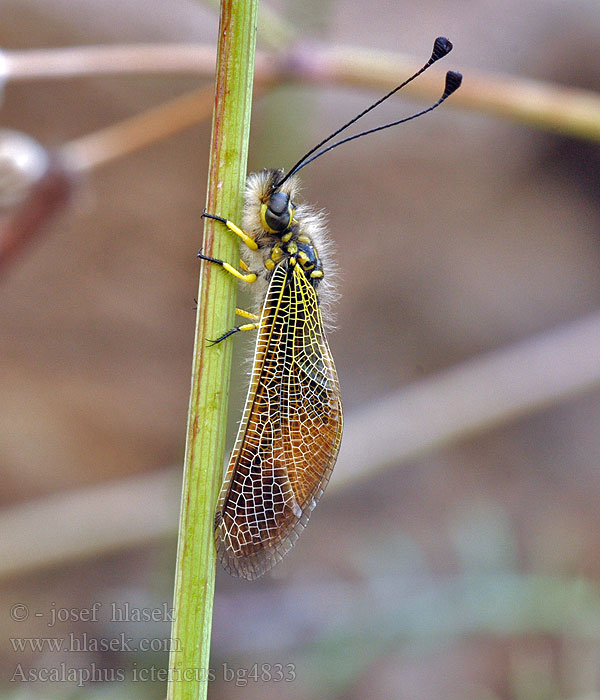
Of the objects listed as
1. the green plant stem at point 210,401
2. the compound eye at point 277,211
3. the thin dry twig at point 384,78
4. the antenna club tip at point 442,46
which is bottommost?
the green plant stem at point 210,401

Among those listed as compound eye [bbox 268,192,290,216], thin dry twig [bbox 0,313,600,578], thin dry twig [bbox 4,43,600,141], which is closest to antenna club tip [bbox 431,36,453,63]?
compound eye [bbox 268,192,290,216]

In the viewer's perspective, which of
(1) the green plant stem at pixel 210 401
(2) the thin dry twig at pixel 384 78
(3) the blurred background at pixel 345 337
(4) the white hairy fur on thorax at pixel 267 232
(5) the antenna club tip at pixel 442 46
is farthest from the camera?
(3) the blurred background at pixel 345 337

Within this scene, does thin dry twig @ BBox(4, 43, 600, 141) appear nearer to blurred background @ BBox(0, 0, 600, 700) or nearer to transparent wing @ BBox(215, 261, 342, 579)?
blurred background @ BBox(0, 0, 600, 700)

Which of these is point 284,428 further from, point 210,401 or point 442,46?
point 442,46

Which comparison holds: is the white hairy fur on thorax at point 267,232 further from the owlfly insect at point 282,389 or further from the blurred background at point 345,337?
the blurred background at point 345,337

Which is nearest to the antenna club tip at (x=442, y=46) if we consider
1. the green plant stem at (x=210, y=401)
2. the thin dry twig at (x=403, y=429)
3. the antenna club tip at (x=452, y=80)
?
the antenna club tip at (x=452, y=80)

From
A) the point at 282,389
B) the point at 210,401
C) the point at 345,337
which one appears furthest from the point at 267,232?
the point at 345,337

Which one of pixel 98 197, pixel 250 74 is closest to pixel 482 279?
pixel 98 197
